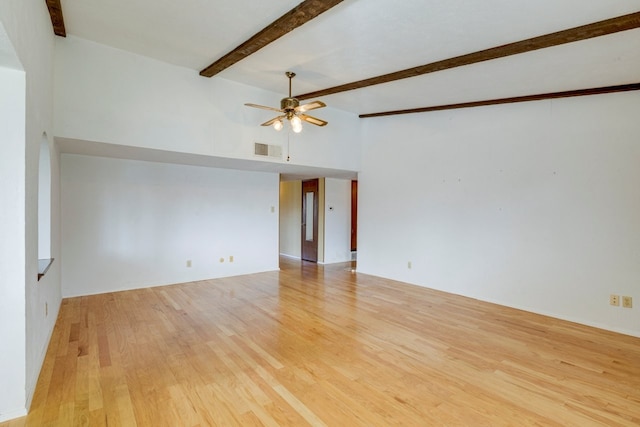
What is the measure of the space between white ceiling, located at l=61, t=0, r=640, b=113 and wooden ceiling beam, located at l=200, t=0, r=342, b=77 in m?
0.06

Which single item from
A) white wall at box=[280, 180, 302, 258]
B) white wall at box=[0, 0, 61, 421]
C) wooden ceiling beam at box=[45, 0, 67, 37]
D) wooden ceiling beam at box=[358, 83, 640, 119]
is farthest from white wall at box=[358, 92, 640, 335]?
white wall at box=[0, 0, 61, 421]

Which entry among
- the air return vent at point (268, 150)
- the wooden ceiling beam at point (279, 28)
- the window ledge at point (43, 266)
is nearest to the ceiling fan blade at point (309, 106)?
the wooden ceiling beam at point (279, 28)

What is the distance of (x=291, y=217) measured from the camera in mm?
8945

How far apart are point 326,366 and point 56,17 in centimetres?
417

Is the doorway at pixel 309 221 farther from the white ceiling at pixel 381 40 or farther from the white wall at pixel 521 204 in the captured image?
the white ceiling at pixel 381 40

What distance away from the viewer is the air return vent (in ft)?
16.2

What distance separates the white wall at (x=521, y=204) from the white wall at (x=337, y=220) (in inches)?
72.2

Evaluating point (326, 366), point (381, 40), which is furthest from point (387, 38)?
point (326, 366)

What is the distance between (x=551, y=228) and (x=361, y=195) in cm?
331

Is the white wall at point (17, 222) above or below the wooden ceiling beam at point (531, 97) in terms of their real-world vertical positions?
below

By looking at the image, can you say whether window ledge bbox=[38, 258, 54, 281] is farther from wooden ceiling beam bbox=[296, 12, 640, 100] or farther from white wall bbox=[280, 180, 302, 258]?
white wall bbox=[280, 180, 302, 258]

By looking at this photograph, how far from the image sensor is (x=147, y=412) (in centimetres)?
207

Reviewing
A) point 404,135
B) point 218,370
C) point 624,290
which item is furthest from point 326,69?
point 624,290

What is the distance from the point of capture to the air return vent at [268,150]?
16.2ft
